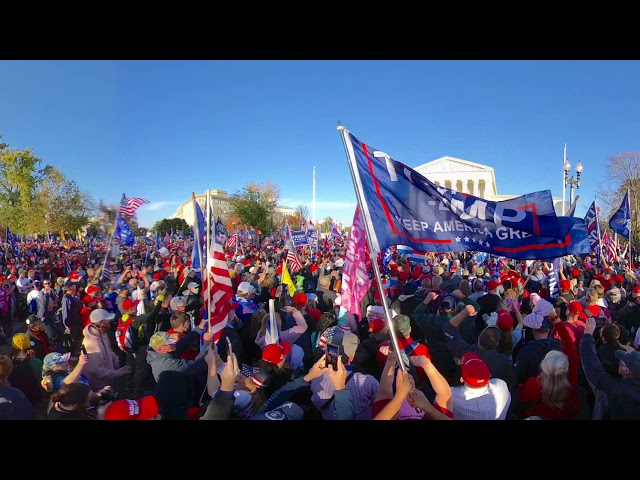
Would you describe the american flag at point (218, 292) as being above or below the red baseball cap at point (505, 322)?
above

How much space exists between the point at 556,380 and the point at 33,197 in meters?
44.6

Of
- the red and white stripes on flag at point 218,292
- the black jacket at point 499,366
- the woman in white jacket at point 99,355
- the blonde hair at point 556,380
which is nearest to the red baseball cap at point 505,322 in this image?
the black jacket at point 499,366

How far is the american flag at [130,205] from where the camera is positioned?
1495 centimetres

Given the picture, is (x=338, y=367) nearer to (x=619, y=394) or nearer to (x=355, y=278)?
(x=355, y=278)

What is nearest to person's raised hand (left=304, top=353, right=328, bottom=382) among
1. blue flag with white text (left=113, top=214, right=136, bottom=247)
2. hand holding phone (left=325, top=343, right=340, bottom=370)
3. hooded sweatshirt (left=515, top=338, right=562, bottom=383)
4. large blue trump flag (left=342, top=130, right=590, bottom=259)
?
hand holding phone (left=325, top=343, right=340, bottom=370)

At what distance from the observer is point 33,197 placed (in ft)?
123

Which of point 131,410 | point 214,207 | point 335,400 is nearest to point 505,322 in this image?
point 335,400

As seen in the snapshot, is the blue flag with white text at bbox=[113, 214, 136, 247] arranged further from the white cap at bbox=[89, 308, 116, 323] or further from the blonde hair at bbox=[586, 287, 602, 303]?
the blonde hair at bbox=[586, 287, 602, 303]

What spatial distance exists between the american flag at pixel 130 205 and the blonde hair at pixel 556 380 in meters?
14.4

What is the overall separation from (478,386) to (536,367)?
1.80 m

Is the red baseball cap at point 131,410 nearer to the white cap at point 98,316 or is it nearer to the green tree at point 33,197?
the white cap at point 98,316

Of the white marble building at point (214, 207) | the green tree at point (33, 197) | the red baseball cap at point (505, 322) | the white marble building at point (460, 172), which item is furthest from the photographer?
the white marble building at point (460, 172)
